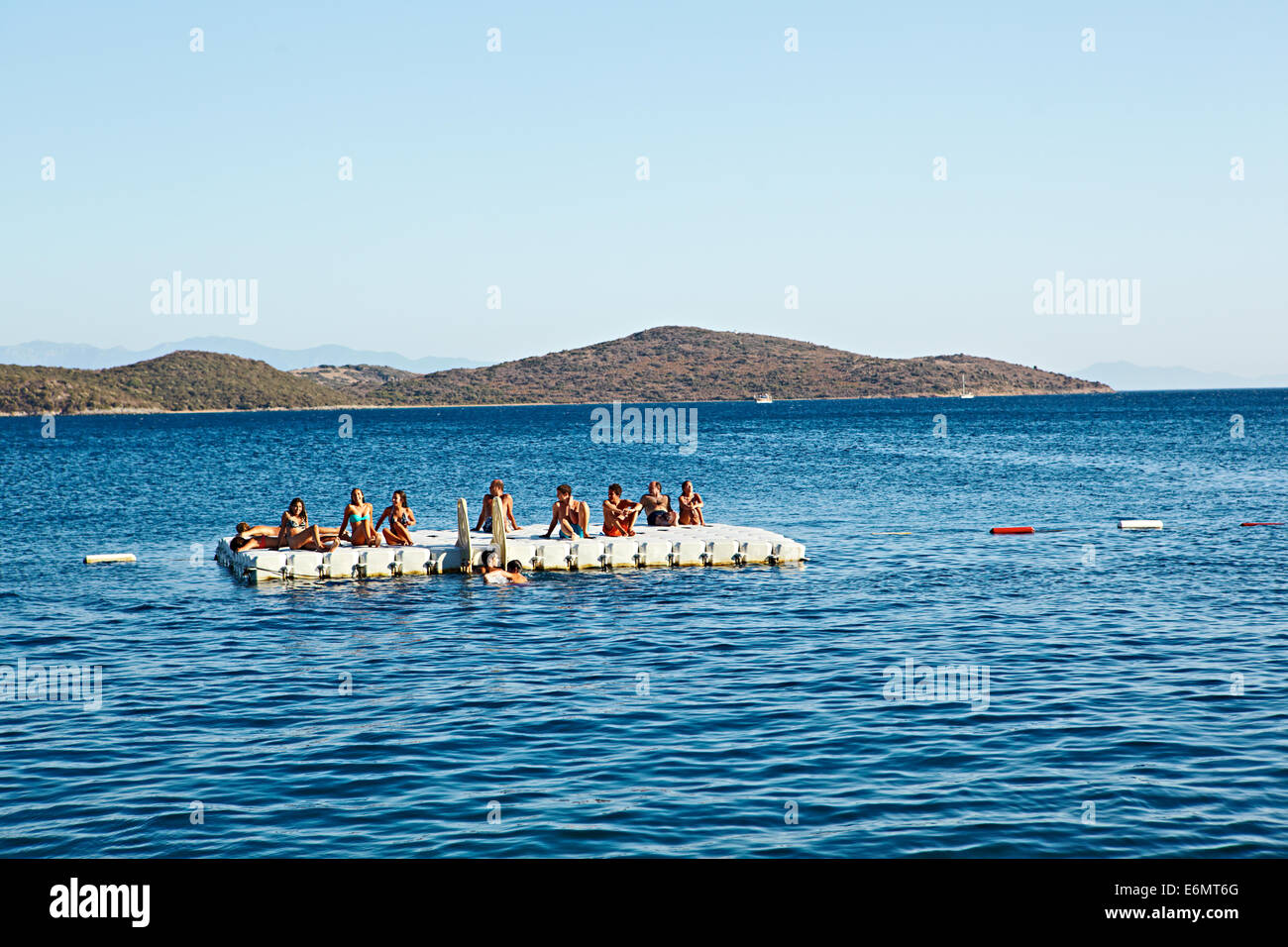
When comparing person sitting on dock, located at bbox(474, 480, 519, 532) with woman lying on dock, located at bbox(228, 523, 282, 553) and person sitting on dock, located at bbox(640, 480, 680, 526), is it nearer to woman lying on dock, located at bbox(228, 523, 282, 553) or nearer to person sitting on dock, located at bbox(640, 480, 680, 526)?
person sitting on dock, located at bbox(640, 480, 680, 526)

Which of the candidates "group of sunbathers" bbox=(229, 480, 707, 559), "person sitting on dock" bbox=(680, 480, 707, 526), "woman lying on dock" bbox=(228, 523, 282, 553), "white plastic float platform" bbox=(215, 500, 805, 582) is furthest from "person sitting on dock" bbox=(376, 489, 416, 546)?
"person sitting on dock" bbox=(680, 480, 707, 526)

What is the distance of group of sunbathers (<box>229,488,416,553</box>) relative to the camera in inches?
1139

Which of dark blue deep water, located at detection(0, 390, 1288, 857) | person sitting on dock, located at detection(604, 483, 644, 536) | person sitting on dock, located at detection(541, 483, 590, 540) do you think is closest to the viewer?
dark blue deep water, located at detection(0, 390, 1288, 857)

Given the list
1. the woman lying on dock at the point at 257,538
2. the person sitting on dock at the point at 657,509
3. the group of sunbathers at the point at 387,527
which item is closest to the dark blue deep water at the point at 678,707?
the woman lying on dock at the point at 257,538

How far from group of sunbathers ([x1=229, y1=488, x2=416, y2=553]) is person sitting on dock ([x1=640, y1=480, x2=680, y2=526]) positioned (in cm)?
698

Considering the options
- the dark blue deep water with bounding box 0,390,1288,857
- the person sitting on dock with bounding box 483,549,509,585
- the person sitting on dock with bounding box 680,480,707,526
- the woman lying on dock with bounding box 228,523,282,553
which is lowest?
the dark blue deep water with bounding box 0,390,1288,857

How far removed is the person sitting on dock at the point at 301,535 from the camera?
94.3 ft

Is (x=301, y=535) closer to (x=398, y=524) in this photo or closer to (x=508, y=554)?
(x=398, y=524)

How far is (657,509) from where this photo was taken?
34.1m

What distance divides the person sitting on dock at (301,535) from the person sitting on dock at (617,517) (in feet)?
22.3

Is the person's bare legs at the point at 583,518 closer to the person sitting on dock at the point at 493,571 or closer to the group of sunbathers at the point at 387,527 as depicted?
the group of sunbathers at the point at 387,527

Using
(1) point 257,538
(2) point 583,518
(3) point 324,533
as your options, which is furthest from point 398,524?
(2) point 583,518
